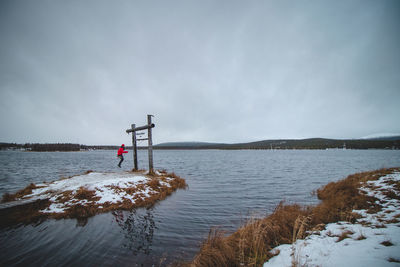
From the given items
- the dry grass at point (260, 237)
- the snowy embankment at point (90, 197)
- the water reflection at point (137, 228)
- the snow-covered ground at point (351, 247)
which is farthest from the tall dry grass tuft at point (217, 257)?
the snowy embankment at point (90, 197)

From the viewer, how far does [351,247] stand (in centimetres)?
381

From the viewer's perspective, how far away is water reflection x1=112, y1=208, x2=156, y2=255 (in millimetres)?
5414

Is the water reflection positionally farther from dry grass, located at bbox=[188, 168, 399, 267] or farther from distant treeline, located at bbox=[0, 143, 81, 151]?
distant treeline, located at bbox=[0, 143, 81, 151]

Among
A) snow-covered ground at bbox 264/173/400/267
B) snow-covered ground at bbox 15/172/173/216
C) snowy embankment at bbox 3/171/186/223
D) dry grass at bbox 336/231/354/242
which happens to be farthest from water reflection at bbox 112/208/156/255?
dry grass at bbox 336/231/354/242

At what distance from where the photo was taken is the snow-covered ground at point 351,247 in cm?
322

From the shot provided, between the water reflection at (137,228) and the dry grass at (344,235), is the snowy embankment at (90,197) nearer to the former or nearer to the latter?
the water reflection at (137,228)

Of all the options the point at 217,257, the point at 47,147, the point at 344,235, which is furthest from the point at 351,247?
the point at 47,147

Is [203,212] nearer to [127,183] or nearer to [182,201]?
[182,201]

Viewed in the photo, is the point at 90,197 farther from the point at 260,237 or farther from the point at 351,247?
the point at 351,247

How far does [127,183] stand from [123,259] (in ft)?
21.6

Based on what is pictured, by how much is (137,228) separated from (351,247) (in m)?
6.79

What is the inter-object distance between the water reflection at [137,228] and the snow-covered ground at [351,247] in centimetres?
394

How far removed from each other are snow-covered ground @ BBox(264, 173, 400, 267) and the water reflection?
394 cm

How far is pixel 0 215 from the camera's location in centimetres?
648
